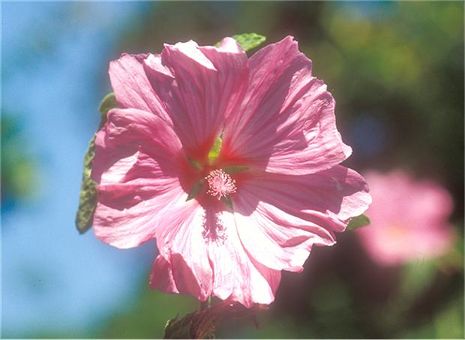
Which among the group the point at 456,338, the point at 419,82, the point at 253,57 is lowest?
the point at 456,338

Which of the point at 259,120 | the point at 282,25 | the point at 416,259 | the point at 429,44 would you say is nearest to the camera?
the point at 259,120

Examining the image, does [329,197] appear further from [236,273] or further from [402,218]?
[402,218]

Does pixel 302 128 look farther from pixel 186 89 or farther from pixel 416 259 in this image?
pixel 416 259

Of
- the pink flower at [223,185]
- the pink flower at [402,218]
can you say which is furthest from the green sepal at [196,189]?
the pink flower at [402,218]

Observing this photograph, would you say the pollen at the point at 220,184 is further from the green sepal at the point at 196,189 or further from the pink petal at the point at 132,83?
the pink petal at the point at 132,83

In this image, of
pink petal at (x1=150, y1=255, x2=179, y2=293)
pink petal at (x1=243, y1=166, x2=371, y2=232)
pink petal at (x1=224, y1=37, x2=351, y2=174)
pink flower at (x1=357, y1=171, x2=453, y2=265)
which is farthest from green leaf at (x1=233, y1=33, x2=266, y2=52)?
pink flower at (x1=357, y1=171, x2=453, y2=265)

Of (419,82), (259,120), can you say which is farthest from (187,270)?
(419,82)

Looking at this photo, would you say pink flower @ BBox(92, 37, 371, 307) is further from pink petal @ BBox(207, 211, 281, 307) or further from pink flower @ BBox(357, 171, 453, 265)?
pink flower @ BBox(357, 171, 453, 265)

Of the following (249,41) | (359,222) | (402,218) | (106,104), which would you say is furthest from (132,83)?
(402,218)
